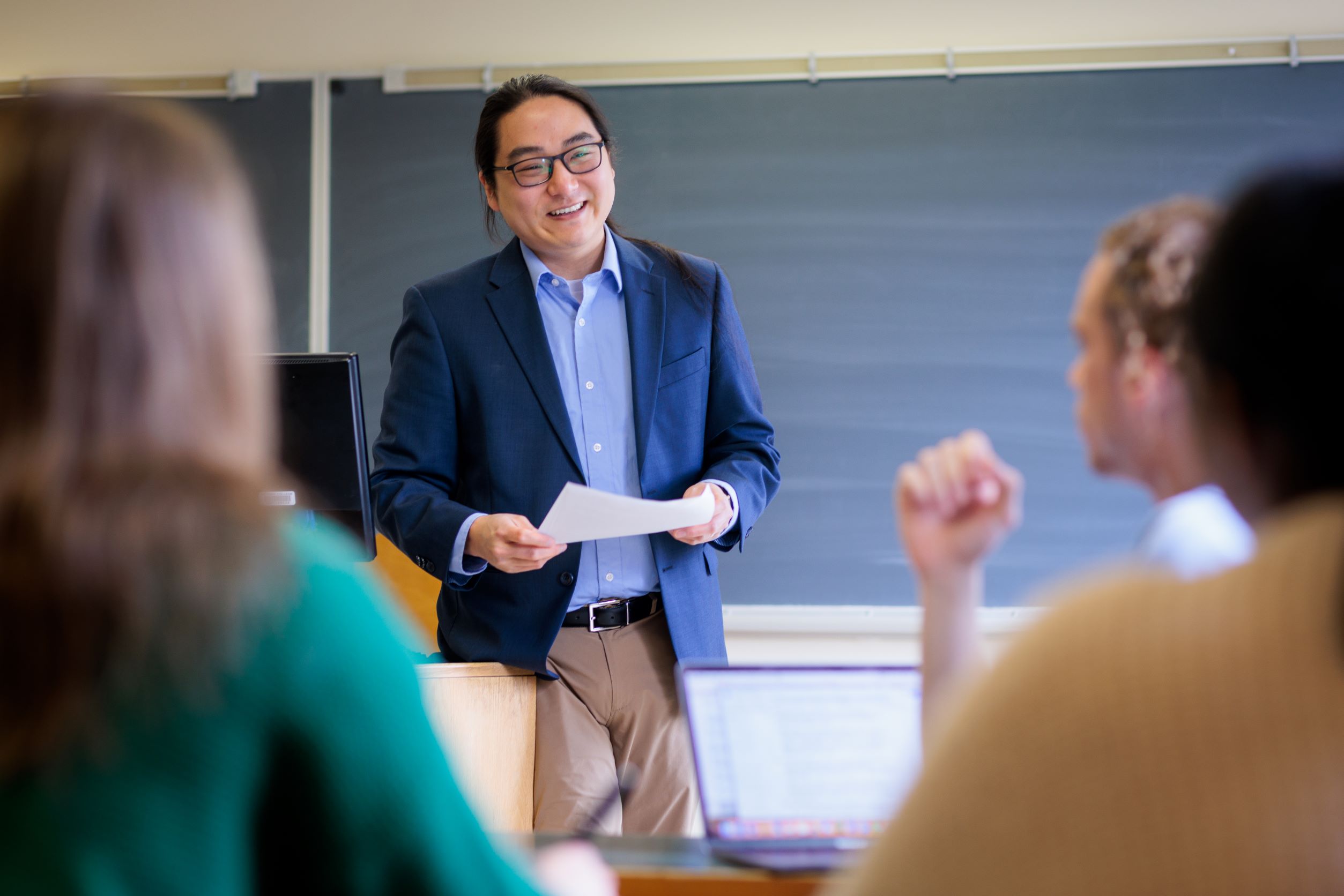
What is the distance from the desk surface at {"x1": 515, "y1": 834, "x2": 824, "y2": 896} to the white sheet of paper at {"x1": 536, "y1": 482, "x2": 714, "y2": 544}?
2.11ft

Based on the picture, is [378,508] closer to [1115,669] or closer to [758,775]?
[758,775]

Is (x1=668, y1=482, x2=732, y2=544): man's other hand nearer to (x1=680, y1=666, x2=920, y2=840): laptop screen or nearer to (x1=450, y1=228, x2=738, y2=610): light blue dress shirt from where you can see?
(x1=450, y1=228, x2=738, y2=610): light blue dress shirt

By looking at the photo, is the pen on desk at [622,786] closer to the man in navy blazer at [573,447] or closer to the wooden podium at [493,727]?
the man in navy blazer at [573,447]

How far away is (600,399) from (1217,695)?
174 cm

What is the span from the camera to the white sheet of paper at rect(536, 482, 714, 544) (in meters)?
1.77

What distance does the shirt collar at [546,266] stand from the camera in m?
2.29

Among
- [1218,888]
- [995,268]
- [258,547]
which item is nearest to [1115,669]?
[1218,888]

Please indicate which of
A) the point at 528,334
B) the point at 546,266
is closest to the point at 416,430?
the point at 528,334

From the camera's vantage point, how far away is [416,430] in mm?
2201

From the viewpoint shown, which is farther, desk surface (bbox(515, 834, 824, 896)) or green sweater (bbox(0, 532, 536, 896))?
desk surface (bbox(515, 834, 824, 896))

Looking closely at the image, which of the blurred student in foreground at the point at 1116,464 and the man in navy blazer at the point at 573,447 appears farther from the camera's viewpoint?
the man in navy blazer at the point at 573,447

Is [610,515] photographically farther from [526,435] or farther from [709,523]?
[526,435]

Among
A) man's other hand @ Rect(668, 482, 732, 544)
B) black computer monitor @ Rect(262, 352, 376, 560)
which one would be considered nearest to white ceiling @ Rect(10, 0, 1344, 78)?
black computer monitor @ Rect(262, 352, 376, 560)

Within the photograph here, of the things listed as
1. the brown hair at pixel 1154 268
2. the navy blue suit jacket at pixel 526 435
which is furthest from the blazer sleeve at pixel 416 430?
the brown hair at pixel 1154 268
